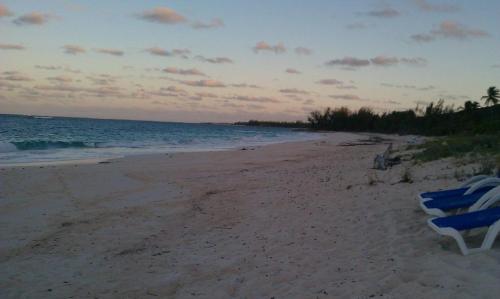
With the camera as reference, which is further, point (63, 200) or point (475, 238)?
point (63, 200)

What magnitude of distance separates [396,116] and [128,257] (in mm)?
63735

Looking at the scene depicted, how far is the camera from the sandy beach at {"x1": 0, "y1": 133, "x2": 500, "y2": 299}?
4.35 meters

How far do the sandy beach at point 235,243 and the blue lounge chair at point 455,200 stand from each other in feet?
0.96

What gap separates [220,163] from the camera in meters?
17.3

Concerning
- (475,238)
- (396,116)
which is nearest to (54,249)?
(475,238)

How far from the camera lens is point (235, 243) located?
599 centimetres

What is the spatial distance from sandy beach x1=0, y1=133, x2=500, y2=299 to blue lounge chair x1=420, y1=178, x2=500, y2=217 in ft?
A: 0.96

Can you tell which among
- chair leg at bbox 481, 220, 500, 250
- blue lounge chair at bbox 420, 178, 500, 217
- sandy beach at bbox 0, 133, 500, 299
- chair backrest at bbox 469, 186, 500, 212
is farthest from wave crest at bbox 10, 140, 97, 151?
chair leg at bbox 481, 220, 500, 250

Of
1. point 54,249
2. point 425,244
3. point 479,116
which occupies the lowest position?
point 54,249

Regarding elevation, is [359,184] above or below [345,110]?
below

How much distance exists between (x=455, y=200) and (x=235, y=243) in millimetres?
3111

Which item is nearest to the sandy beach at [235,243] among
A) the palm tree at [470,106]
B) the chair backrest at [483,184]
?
the chair backrest at [483,184]

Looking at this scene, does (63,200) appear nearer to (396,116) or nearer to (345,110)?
(396,116)

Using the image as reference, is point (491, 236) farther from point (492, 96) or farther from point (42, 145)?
point (492, 96)
